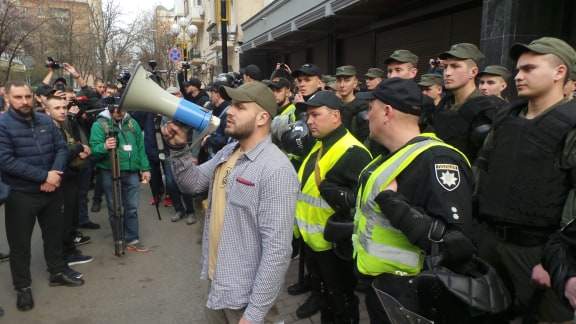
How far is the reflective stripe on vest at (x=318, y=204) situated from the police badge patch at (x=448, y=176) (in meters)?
1.20

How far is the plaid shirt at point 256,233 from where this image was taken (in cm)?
192

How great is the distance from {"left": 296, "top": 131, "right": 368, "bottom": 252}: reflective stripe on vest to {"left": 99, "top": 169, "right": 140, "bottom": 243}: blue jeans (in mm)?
2916

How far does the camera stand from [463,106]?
324 cm

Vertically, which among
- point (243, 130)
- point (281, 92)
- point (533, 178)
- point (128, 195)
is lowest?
point (128, 195)

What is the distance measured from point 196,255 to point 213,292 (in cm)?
312

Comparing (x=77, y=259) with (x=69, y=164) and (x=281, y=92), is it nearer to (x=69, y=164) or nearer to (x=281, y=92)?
(x=69, y=164)

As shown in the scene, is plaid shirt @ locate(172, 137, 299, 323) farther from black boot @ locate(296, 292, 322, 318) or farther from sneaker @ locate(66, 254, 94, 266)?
sneaker @ locate(66, 254, 94, 266)

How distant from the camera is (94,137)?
16.1ft

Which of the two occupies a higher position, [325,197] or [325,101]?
[325,101]

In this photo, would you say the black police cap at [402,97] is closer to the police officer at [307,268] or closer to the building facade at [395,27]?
the police officer at [307,268]

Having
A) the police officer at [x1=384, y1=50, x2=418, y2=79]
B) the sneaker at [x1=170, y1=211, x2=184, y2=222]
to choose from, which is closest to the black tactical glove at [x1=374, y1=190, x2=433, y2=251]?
the police officer at [x1=384, y1=50, x2=418, y2=79]

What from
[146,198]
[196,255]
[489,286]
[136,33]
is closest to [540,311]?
[489,286]

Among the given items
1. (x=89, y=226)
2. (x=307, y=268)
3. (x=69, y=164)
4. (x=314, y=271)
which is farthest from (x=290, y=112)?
(x=89, y=226)

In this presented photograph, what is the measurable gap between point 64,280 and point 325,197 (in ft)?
10.3
